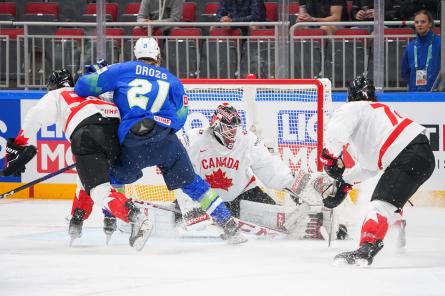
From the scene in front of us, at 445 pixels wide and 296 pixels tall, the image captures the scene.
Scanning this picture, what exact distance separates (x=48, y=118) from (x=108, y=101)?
394 millimetres

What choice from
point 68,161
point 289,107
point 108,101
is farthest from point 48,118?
point 68,161

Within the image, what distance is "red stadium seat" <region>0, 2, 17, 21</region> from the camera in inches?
431

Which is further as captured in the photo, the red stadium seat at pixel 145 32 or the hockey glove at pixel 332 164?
the red stadium seat at pixel 145 32

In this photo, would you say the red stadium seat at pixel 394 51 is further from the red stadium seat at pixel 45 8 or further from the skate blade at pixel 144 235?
the skate blade at pixel 144 235

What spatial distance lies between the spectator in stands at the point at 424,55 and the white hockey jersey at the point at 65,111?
11.1 feet

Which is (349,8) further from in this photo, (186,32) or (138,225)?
(138,225)

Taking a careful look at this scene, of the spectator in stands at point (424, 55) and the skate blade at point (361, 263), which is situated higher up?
the spectator in stands at point (424, 55)

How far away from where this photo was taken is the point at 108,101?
23.2 feet

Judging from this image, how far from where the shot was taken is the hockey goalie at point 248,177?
744cm

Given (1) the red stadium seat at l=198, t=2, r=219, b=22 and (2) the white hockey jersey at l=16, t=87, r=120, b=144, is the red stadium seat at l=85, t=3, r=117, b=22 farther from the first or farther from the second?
(2) the white hockey jersey at l=16, t=87, r=120, b=144

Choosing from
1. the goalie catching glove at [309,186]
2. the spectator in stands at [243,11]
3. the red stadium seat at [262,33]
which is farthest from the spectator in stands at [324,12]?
the goalie catching glove at [309,186]

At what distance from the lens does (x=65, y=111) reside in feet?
23.1

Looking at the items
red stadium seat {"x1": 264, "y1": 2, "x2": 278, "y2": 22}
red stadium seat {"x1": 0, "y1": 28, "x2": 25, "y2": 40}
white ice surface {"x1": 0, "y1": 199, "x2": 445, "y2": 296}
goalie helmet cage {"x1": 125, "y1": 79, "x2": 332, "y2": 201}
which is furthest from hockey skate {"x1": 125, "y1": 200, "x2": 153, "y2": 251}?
red stadium seat {"x1": 264, "y1": 2, "x2": 278, "y2": 22}

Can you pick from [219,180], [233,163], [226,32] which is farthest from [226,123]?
[226,32]
